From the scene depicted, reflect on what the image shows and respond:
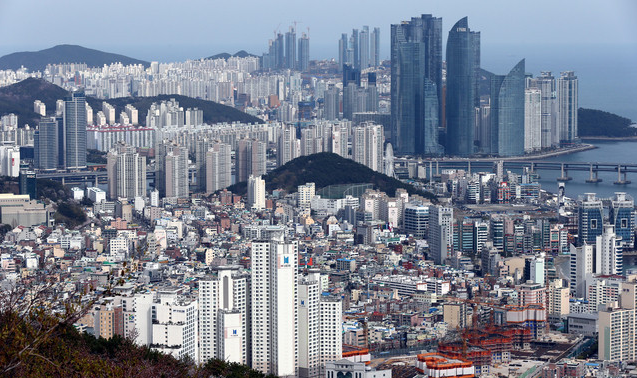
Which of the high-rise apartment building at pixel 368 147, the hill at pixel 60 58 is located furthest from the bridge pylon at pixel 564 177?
the hill at pixel 60 58

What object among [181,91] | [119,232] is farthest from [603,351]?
[181,91]

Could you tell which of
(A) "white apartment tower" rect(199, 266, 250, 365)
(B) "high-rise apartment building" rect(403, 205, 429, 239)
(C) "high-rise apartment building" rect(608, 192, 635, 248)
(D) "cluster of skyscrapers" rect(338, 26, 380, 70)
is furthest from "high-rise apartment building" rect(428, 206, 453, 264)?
(D) "cluster of skyscrapers" rect(338, 26, 380, 70)

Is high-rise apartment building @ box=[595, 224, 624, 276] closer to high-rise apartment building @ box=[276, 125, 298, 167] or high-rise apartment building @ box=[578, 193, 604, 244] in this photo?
high-rise apartment building @ box=[578, 193, 604, 244]

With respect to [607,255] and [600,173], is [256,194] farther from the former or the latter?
[600,173]

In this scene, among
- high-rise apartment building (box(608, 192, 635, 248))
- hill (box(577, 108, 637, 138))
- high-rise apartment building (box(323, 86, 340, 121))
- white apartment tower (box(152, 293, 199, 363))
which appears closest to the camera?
white apartment tower (box(152, 293, 199, 363))

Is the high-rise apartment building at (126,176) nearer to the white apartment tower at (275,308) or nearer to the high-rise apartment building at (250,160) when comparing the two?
the high-rise apartment building at (250,160)

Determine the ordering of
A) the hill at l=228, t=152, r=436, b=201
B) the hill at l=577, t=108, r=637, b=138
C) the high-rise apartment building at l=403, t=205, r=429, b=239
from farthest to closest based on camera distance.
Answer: the hill at l=577, t=108, r=637, b=138
the hill at l=228, t=152, r=436, b=201
the high-rise apartment building at l=403, t=205, r=429, b=239
